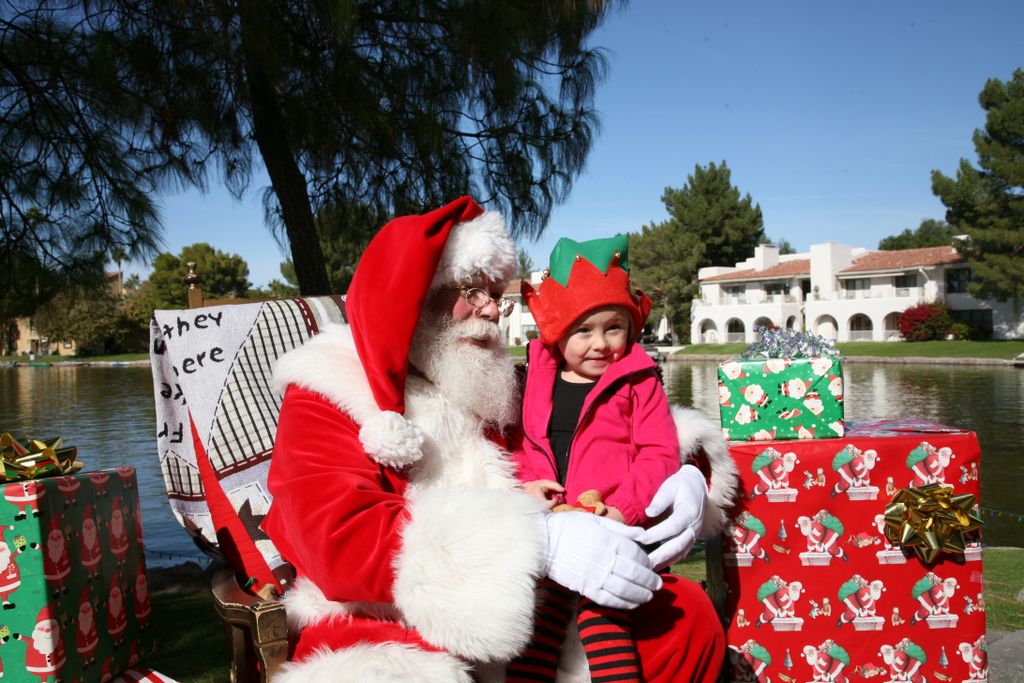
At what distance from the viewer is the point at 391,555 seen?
1.68 m

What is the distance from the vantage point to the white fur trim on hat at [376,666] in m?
1.59

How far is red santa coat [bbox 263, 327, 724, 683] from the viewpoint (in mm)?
1642

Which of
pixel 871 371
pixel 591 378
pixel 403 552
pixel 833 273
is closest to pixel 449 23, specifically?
pixel 591 378

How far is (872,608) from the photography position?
237cm

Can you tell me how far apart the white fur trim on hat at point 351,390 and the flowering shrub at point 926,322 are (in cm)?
3584

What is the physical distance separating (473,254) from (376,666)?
0.98 meters

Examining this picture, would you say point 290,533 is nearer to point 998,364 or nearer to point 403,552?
point 403,552

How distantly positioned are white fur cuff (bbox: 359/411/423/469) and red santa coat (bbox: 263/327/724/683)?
0.14ft

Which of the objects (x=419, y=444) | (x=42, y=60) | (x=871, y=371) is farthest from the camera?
(x=871, y=371)

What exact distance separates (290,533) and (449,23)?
11.2ft

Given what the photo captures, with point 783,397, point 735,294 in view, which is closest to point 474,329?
point 783,397

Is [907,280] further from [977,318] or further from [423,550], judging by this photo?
[423,550]

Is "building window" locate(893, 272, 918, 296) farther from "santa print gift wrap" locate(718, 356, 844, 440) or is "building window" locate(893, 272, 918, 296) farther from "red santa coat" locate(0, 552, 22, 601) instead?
"red santa coat" locate(0, 552, 22, 601)

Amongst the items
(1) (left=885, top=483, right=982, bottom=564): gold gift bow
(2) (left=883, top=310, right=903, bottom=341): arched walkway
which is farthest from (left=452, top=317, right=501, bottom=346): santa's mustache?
(2) (left=883, top=310, right=903, bottom=341): arched walkway
